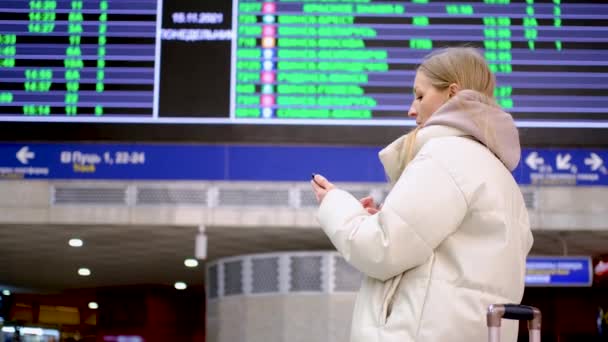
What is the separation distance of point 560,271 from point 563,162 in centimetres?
140

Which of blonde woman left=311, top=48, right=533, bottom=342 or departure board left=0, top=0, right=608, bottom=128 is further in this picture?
departure board left=0, top=0, right=608, bottom=128

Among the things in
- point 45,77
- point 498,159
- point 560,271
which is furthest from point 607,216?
point 498,159

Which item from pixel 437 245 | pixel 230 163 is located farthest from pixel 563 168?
pixel 437 245

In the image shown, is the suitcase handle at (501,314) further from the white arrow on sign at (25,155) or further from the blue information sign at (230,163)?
the white arrow on sign at (25,155)

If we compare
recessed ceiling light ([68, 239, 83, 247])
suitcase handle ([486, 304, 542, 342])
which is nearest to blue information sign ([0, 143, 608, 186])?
recessed ceiling light ([68, 239, 83, 247])

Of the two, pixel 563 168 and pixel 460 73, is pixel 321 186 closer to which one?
pixel 460 73

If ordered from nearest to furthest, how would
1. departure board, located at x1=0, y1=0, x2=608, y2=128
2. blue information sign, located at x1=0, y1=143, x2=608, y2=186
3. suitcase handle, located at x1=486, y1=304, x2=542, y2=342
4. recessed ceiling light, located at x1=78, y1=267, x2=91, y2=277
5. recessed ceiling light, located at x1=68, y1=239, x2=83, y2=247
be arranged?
suitcase handle, located at x1=486, y1=304, x2=542, y2=342 < departure board, located at x1=0, y1=0, x2=608, y2=128 < blue information sign, located at x1=0, y1=143, x2=608, y2=186 < recessed ceiling light, located at x1=68, y1=239, x2=83, y2=247 < recessed ceiling light, located at x1=78, y1=267, x2=91, y2=277

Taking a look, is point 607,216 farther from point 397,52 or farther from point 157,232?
point 157,232

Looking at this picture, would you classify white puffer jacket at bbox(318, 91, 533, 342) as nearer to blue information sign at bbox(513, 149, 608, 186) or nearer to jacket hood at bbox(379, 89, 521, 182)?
jacket hood at bbox(379, 89, 521, 182)

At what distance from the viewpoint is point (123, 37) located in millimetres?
10367

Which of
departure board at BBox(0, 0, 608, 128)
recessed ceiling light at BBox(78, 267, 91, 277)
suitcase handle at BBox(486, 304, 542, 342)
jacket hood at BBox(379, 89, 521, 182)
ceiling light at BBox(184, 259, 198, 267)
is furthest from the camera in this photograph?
recessed ceiling light at BBox(78, 267, 91, 277)

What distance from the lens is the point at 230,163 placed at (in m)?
10.5

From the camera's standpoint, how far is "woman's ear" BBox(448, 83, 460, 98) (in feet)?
6.82

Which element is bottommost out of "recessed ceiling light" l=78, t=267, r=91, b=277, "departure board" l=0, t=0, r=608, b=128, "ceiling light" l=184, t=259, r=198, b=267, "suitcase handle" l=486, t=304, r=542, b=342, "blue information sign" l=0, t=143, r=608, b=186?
"recessed ceiling light" l=78, t=267, r=91, b=277
